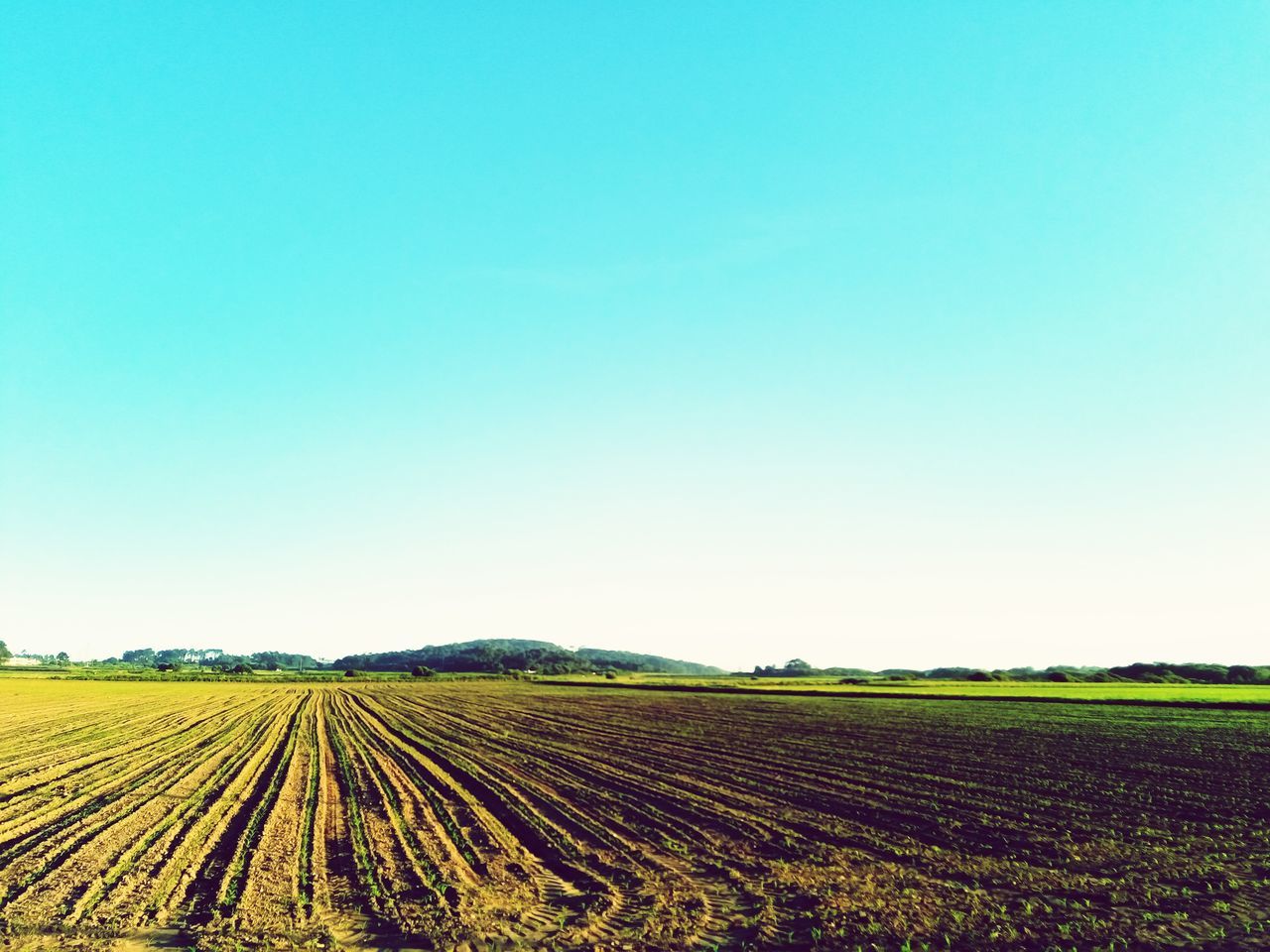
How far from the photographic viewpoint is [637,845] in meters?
13.7

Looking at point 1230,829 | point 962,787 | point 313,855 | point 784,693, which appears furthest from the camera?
point 784,693

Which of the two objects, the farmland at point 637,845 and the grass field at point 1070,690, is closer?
the farmland at point 637,845

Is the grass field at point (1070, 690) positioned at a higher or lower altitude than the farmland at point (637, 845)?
lower

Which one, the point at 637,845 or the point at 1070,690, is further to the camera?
the point at 1070,690

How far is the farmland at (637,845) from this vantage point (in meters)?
9.84

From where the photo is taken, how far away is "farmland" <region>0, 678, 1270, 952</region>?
9844mm

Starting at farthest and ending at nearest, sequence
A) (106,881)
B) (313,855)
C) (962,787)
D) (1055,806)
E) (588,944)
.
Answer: (962,787), (1055,806), (313,855), (106,881), (588,944)

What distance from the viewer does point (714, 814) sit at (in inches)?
632

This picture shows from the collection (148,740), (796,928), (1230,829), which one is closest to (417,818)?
(796,928)

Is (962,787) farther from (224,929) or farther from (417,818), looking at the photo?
(224,929)

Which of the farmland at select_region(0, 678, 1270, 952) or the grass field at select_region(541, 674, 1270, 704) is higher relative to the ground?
the farmland at select_region(0, 678, 1270, 952)

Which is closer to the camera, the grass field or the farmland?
the farmland

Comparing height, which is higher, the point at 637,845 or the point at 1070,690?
the point at 637,845

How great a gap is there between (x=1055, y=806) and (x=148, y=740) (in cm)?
3268
